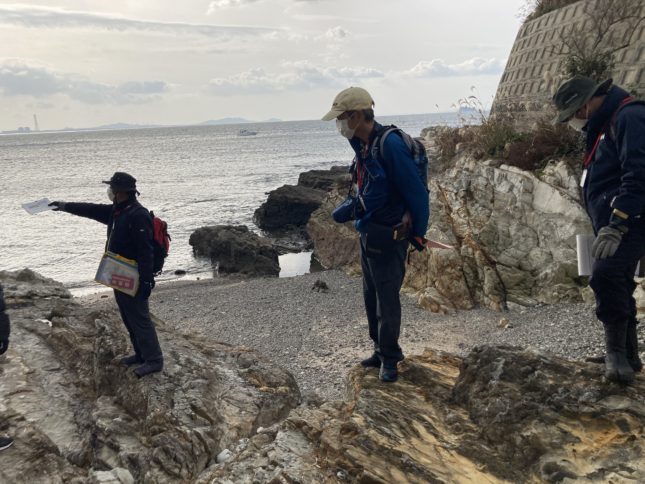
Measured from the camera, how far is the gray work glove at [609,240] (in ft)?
11.5

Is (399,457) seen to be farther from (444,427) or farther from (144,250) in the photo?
(144,250)

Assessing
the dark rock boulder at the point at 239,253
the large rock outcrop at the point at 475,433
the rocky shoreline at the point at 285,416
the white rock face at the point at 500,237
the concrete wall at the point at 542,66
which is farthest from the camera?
the dark rock boulder at the point at 239,253

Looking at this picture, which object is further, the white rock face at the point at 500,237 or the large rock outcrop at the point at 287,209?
the large rock outcrop at the point at 287,209

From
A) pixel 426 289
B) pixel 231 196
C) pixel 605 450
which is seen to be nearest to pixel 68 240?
pixel 231 196

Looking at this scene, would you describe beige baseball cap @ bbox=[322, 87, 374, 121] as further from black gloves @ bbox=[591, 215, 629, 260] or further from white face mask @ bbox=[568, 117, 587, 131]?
black gloves @ bbox=[591, 215, 629, 260]

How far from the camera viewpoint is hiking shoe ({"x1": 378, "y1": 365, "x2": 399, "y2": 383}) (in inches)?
173

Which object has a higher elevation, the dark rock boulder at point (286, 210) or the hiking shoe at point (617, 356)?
the hiking shoe at point (617, 356)

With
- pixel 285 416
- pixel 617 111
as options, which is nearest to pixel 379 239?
pixel 617 111

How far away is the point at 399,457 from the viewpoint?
336cm

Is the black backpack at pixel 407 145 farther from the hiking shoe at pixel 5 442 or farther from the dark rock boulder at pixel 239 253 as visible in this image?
the dark rock boulder at pixel 239 253

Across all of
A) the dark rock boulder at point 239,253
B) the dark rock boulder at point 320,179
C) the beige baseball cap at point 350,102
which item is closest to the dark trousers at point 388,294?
the beige baseball cap at point 350,102

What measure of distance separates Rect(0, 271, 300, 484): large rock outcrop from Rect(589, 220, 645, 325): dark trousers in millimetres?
3218

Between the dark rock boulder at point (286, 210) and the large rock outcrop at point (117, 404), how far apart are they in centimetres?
2178

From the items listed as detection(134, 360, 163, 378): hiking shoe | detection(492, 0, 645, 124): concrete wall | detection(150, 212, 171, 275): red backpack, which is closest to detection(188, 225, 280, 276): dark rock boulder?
detection(492, 0, 645, 124): concrete wall
